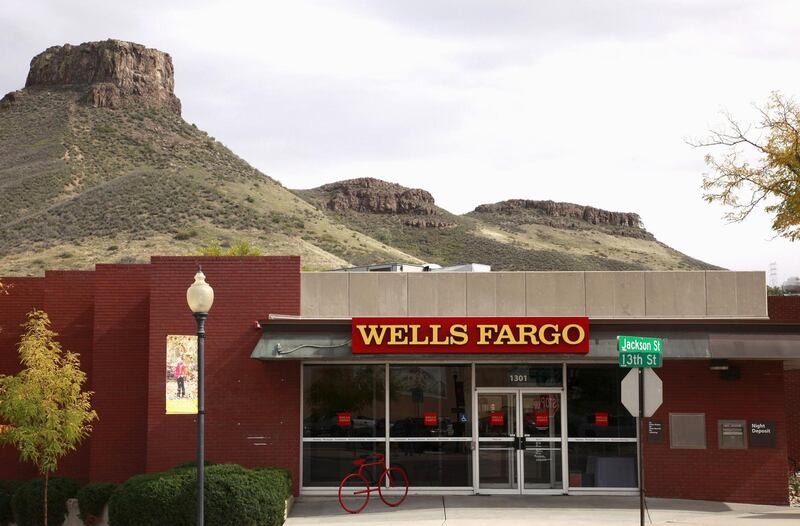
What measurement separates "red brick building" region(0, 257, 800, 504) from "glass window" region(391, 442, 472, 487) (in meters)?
0.03

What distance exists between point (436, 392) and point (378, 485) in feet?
7.60

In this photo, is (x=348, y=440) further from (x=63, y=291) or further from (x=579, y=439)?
(x=63, y=291)

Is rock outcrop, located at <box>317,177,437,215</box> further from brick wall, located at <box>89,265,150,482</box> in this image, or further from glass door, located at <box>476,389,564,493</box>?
glass door, located at <box>476,389,564,493</box>

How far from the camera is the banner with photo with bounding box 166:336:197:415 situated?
19750mm

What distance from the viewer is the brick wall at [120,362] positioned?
20.6 meters

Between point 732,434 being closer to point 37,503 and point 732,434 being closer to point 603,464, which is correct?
point 603,464

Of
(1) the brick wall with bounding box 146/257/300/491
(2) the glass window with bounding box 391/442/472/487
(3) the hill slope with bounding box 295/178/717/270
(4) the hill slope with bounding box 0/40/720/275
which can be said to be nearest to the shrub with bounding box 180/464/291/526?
(1) the brick wall with bounding box 146/257/300/491

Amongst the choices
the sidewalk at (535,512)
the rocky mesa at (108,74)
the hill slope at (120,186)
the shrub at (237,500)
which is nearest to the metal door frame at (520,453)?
the sidewalk at (535,512)

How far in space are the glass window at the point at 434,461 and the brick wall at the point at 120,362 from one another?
18.6ft

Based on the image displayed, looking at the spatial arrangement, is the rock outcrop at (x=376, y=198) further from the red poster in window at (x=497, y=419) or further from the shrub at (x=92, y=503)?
the shrub at (x=92, y=503)

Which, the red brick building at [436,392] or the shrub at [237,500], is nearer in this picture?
the shrub at [237,500]

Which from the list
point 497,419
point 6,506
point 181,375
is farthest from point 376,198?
point 6,506

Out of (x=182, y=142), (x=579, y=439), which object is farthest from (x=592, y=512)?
(x=182, y=142)

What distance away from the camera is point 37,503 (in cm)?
1950
